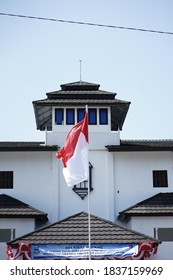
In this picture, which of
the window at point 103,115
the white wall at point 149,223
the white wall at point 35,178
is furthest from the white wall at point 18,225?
the window at point 103,115

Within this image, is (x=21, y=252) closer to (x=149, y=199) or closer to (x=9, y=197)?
(x=9, y=197)

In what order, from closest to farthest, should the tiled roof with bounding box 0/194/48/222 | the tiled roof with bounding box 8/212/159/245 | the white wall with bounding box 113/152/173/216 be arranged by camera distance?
1. the tiled roof with bounding box 8/212/159/245
2. the tiled roof with bounding box 0/194/48/222
3. the white wall with bounding box 113/152/173/216

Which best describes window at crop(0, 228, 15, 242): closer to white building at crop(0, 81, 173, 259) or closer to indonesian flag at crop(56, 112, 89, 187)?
white building at crop(0, 81, 173, 259)

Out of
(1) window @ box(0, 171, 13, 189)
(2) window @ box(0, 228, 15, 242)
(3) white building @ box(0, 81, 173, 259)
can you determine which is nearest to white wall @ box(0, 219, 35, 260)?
(2) window @ box(0, 228, 15, 242)

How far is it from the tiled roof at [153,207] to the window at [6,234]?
542 centimetres

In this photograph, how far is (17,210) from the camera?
24.3 metres

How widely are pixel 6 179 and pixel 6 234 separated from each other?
3.35m

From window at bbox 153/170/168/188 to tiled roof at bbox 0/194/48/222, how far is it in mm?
6163

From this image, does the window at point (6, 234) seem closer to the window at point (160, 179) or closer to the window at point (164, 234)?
the window at point (164, 234)

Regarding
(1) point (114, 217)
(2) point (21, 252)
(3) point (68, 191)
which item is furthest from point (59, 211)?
(2) point (21, 252)

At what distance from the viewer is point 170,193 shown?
26250 mm

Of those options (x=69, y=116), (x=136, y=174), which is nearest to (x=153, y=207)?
(x=136, y=174)

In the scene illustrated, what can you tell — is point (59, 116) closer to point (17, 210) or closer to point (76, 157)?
point (17, 210)

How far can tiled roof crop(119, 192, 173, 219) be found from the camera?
24.2 meters
